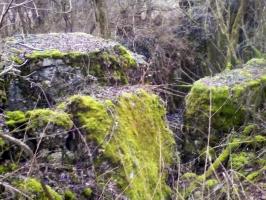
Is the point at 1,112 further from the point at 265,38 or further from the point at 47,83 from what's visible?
the point at 265,38

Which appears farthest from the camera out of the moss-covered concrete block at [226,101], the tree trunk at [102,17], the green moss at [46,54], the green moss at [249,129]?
the tree trunk at [102,17]

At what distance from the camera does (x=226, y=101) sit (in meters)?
7.24

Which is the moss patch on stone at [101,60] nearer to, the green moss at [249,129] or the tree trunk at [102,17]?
the green moss at [249,129]

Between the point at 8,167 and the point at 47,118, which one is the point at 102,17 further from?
the point at 8,167

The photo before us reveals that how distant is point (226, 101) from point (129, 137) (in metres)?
2.50

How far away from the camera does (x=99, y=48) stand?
6457 millimetres


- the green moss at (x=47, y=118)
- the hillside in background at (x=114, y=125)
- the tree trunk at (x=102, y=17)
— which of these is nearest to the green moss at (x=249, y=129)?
the hillside in background at (x=114, y=125)

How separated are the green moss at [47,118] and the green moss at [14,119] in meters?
0.08

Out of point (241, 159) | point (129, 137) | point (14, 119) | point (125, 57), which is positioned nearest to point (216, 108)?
point (241, 159)

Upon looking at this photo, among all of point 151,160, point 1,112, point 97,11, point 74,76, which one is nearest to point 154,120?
point 151,160

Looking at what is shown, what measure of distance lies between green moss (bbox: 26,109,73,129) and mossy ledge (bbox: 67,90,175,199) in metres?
0.21

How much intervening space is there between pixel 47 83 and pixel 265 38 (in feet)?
20.4

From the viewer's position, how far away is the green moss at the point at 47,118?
4.57m

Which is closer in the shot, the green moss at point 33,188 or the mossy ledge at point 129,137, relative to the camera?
the green moss at point 33,188
